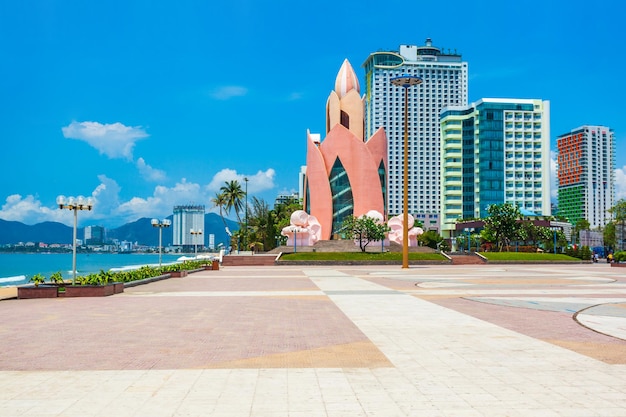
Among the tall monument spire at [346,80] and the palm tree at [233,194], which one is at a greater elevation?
the tall monument spire at [346,80]

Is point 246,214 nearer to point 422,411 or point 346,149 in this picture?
point 346,149

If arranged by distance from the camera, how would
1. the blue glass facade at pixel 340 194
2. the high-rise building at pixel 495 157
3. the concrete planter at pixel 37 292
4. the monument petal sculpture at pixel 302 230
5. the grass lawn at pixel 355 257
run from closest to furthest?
the concrete planter at pixel 37 292, the grass lawn at pixel 355 257, the monument petal sculpture at pixel 302 230, the blue glass facade at pixel 340 194, the high-rise building at pixel 495 157

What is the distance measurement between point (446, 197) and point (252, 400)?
12029 cm

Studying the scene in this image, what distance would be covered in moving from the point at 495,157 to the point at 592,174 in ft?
295

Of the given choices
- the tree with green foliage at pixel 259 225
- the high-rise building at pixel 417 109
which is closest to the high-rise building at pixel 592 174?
the high-rise building at pixel 417 109

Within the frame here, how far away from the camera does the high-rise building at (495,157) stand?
119 m

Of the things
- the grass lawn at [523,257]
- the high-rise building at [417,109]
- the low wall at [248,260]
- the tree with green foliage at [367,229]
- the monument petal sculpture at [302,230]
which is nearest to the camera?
the low wall at [248,260]

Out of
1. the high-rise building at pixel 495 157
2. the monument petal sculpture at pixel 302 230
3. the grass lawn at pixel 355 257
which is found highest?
the high-rise building at pixel 495 157

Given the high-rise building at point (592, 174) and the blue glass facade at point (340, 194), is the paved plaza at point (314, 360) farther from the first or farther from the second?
the high-rise building at point (592, 174)

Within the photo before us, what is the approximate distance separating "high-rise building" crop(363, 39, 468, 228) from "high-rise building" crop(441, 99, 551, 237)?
3146 cm

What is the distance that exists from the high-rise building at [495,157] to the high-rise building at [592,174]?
7945cm

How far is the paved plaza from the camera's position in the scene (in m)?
5.78

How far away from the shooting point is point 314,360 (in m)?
8.00

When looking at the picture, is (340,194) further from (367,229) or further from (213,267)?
(213,267)
